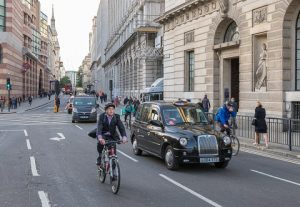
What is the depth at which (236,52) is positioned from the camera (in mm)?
26188

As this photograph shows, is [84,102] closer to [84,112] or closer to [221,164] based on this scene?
[84,112]

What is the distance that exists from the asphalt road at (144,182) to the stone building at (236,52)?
27.3ft

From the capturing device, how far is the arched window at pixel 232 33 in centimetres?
2688

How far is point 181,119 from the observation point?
496 inches

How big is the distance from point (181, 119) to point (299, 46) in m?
11.3

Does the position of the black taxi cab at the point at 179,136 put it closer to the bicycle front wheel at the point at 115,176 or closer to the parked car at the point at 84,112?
the bicycle front wheel at the point at 115,176

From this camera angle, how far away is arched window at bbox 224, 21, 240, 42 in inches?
1058

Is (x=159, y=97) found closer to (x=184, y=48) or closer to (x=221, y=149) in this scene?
(x=184, y=48)

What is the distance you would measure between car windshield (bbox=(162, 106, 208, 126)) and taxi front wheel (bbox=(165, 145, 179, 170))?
3.02 ft

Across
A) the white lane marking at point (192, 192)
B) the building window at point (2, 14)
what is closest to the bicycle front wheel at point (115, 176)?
the white lane marking at point (192, 192)

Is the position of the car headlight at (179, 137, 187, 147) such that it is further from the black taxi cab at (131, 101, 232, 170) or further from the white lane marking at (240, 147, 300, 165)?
the white lane marking at (240, 147, 300, 165)

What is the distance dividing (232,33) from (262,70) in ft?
16.0

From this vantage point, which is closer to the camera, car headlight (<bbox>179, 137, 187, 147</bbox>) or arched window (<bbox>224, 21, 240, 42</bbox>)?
car headlight (<bbox>179, 137, 187, 147</bbox>)

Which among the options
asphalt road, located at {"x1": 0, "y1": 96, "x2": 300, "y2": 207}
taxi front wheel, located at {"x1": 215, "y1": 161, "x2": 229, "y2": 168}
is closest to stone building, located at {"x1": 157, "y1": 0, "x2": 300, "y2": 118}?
asphalt road, located at {"x1": 0, "y1": 96, "x2": 300, "y2": 207}
